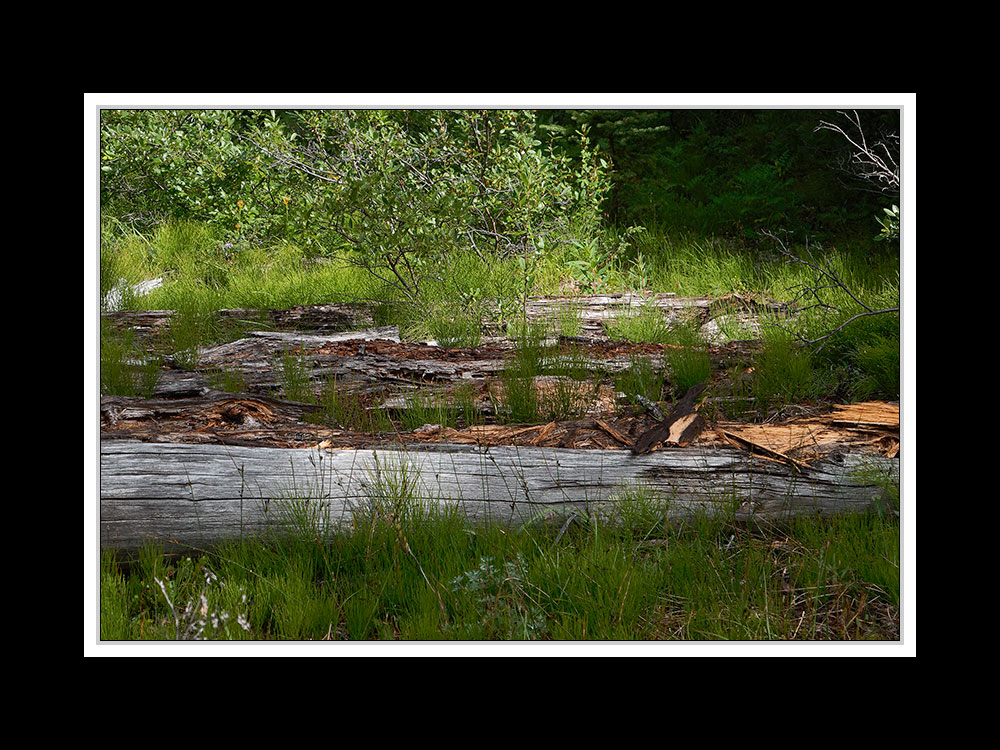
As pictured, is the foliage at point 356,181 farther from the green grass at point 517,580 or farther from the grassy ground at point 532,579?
the green grass at point 517,580

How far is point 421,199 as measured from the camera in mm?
4258

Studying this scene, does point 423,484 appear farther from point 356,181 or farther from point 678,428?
point 356,181

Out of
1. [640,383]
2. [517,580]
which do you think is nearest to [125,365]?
[517,580]

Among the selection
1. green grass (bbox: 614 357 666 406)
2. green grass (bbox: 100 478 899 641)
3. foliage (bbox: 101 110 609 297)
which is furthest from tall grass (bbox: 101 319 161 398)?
green grass (bbox: 614 357 666 406)

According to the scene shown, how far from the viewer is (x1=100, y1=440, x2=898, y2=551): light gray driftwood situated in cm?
268

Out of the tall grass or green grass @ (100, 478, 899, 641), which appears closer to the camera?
green grass @ (100, 478, 899, 641)

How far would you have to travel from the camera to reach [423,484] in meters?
2.75

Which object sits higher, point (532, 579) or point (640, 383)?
point (640, 383)

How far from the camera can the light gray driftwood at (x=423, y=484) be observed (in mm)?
2680

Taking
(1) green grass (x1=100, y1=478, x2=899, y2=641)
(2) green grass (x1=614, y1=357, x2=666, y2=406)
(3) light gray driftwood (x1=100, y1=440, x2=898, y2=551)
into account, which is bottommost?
(1) green grass (x1=100, y1=478, x2=899, y2=641)

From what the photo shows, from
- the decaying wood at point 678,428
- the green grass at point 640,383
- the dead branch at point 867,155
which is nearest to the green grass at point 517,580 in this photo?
the decaying wood at point 678,428

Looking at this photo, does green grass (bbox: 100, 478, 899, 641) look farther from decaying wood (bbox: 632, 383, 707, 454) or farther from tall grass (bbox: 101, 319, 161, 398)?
tall grass (bbox: 101, 319, 161, 398)
